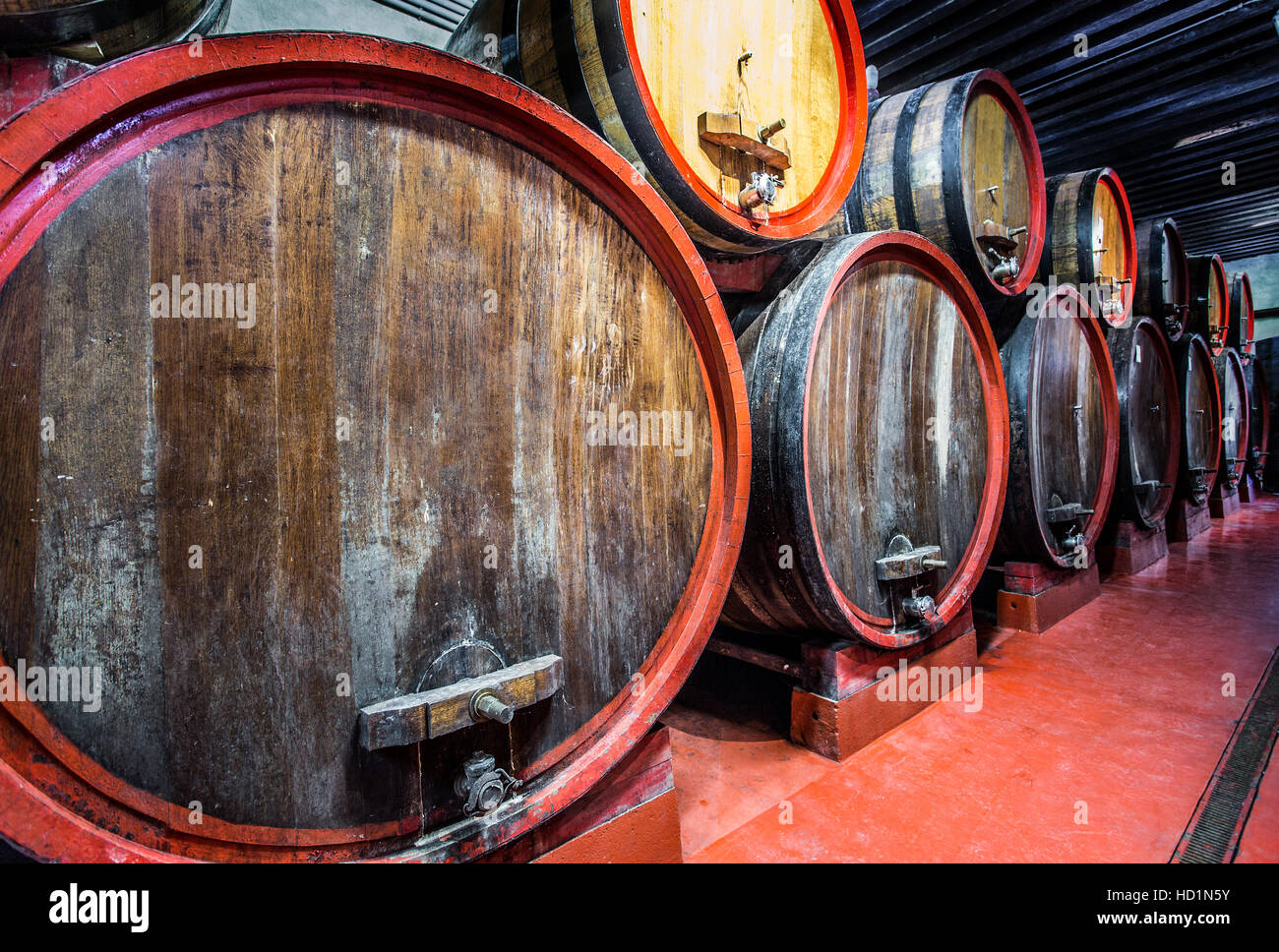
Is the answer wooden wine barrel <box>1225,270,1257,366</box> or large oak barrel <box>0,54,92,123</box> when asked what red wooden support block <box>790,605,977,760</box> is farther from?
wooden wine barrel <box>1225,270,1257,366</box>

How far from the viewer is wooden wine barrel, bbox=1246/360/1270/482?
896 cm

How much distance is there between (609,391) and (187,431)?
76cm

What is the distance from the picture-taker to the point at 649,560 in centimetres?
140

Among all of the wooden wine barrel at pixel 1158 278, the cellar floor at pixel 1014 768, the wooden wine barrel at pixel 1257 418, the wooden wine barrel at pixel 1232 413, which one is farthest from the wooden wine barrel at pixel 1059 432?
the wooden wine barrel at pixel 1257 418

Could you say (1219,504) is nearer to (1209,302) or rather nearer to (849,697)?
(1209,302)

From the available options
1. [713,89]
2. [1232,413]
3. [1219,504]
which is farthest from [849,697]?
[1219,504]

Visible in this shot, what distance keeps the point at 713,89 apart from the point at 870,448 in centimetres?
124

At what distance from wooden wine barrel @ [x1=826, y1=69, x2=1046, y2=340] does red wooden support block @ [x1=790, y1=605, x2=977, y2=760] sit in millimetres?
1753

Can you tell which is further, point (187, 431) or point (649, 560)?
point (649, 560)

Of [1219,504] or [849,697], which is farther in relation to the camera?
[1219,504]

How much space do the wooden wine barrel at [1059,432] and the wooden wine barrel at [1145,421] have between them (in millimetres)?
634

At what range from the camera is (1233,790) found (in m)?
1.83

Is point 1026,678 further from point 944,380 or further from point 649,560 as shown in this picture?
point 649,560
